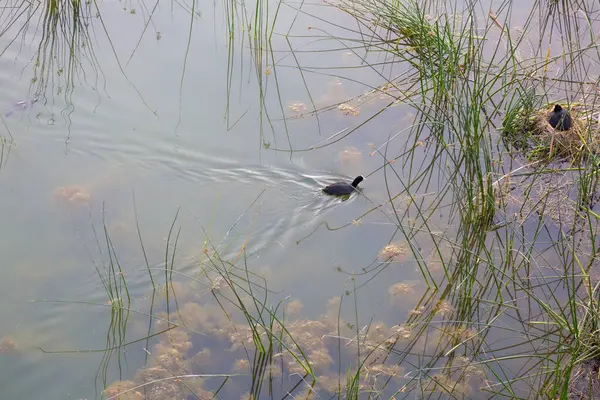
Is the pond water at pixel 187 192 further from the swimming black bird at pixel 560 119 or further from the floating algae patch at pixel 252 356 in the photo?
the swimming black bird at pixel 560 119

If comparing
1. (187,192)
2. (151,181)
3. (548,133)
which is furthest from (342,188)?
(548,133)

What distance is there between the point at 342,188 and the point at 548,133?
5.06 ft

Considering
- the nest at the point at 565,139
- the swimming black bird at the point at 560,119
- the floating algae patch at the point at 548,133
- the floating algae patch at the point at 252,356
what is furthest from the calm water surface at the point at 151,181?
the swimming black bird at the point at 560,119

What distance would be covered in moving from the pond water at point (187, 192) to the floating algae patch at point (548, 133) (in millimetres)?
717

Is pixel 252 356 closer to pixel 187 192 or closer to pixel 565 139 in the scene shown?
pixel 187 192

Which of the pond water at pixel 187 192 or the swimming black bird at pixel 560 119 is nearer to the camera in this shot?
the pond water at pixel 187 192

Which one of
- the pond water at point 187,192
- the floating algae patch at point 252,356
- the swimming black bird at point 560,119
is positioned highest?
the swimming black bird at point 560,119

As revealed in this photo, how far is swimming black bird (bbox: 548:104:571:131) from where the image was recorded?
4.80m

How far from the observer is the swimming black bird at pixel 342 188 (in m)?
4.64

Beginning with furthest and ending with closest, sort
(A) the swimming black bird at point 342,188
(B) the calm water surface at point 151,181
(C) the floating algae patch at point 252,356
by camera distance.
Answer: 1. (A) the swimming black bird at point 342,188
2. (B) the calm water surface at point 151,181
3. (C) the floating algae patch at point 252,356

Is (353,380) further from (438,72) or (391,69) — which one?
(391,69)

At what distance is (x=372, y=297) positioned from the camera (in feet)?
12.9

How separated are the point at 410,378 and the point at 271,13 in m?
3.69

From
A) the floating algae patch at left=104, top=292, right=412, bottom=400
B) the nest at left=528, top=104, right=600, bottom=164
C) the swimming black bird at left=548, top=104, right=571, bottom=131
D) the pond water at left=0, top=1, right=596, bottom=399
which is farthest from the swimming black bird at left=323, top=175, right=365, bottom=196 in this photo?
the swimming black bird at left=548, top=104, right=571, bottom=131
